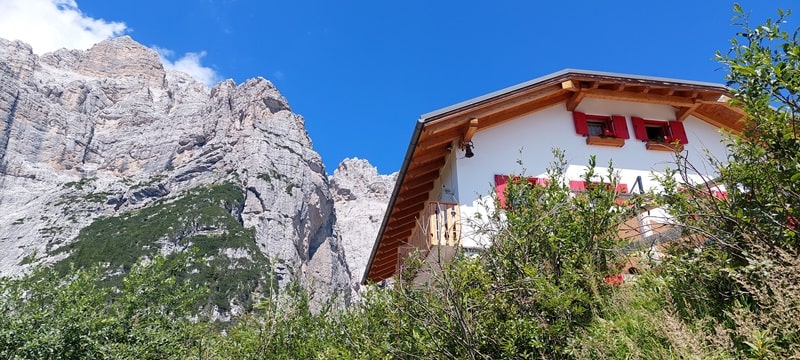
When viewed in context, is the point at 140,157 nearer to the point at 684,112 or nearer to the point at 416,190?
the point at 416,190

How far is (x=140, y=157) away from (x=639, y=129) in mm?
102409

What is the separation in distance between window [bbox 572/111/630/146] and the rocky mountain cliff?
163 ft

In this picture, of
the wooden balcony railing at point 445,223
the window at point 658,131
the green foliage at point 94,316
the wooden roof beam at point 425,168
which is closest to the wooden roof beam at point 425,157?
the wooden roof beam at point 425,168

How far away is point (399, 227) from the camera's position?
1441cm

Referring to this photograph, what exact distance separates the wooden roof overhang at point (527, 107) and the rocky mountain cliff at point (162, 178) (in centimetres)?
4781

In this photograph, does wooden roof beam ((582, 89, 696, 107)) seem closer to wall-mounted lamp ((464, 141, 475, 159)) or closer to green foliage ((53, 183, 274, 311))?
wall-mounted lamp ((464, 141, 475, 159))

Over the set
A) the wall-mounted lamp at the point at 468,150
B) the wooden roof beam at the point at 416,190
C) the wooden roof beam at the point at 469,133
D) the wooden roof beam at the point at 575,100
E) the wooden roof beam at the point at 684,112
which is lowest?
the wooden roof beam at the point at 416,190

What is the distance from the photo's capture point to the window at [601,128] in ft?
37.8

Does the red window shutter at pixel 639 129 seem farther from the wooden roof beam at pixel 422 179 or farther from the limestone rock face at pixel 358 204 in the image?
the limestone rock face at pixel 358 204

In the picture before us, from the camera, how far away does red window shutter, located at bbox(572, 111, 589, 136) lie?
11742mm

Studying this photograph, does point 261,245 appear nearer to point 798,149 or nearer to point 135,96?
point 135,96

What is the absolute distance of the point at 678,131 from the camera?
40.2ft

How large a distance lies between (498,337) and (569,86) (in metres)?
8.53

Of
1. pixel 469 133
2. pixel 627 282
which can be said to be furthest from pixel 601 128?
pixel 627 282
